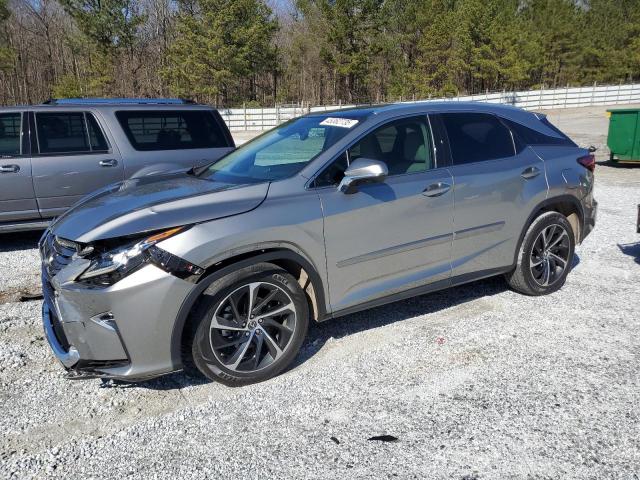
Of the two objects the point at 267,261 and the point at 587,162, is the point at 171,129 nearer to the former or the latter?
the point at 267,261

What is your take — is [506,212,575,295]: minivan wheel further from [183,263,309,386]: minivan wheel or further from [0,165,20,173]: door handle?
[0,165,20,173]: door handle

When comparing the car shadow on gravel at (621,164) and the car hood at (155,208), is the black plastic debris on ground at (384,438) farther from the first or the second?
the car shadow on gravel at (621,164)

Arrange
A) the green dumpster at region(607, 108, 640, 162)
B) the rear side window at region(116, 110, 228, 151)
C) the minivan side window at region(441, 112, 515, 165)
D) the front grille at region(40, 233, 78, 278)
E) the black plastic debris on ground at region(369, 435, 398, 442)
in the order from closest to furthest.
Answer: the black plastic debris on ground at region(369, 435, 398, 442) → the front grille at region(40, 233, 78, 278) → the minivan side window at region(441, 112, 515, 165) → the rear side window at region(116, 110, 228, 151) → the green dumpster at region(607, 108, 640, 162)

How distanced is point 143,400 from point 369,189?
2001 millimetres

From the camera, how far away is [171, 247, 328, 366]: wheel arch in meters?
3.06

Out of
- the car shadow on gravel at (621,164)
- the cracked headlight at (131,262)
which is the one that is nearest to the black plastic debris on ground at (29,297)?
the cracked headlight at (131,262)

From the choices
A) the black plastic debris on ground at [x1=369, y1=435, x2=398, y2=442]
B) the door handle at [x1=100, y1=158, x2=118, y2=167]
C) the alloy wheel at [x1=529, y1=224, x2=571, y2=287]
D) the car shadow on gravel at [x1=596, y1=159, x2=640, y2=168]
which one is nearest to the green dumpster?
the car shadow on gravel at [x1=596, y1=159, x2=640, y2=168]

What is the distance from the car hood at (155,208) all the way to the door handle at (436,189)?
124 centimetres

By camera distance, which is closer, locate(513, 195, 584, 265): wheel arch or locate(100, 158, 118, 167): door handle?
locate(513, 195, 584, 265): wheel arch

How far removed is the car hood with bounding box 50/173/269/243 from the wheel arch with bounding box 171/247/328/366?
0.29 meters

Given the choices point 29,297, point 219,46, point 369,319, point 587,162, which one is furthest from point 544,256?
point 219,46

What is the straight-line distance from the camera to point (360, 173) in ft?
11.6

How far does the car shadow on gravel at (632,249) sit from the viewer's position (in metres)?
6.09

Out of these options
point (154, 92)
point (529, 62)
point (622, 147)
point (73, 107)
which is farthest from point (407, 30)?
point (73, 107)
